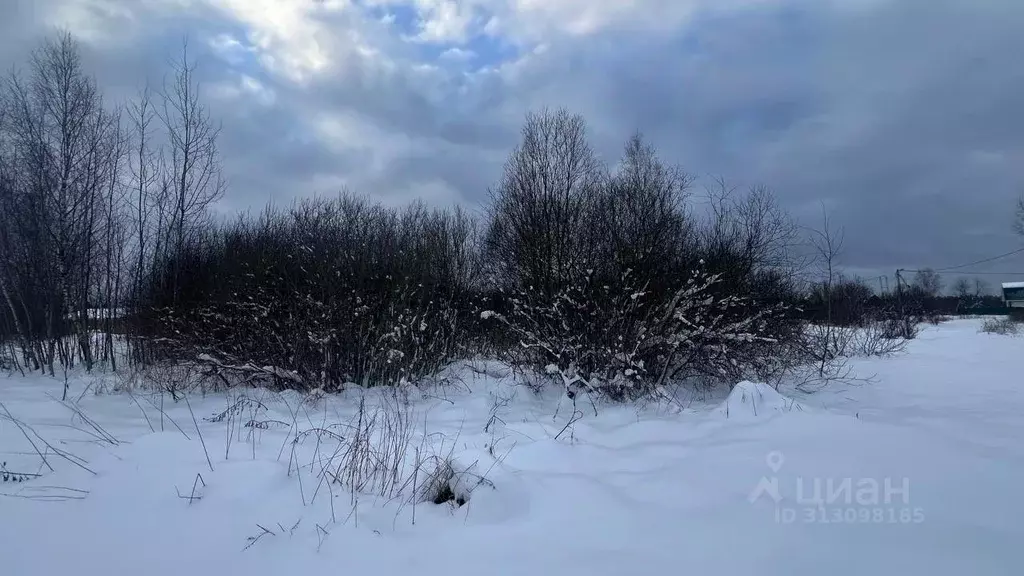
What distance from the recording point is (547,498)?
3158mm

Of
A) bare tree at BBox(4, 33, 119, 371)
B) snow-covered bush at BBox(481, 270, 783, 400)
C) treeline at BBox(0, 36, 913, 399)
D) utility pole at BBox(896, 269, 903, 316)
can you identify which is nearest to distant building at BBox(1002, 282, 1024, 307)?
utility pole at BBox(896, 269, 903, 316)

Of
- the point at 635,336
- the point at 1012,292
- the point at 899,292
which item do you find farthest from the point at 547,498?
the point at 1012,292

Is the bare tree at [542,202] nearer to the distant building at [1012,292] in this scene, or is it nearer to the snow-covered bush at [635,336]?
the snow-covered bush at [635,336]

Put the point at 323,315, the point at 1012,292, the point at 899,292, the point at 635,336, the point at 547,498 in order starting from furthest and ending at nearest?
the point at 1012,292
the point at 899,292
the point at 323,315
the point at 635,336
the point at 547,498

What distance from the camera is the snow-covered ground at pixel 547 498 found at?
2.48 metres

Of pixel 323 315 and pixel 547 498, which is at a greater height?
pixel 323 315

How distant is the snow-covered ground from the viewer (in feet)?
8.14

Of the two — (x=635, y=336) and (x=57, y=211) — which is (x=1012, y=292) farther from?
(x=57, y=211)

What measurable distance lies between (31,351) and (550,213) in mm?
10733

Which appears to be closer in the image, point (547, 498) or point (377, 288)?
point (547, 498)

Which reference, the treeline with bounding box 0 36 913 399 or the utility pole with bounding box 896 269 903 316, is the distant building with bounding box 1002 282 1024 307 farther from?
the treeline with bounding box 0 36 913 399

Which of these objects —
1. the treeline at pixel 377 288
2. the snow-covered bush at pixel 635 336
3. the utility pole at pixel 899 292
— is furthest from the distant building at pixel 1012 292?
the snow-covered bush at pixel 635 336

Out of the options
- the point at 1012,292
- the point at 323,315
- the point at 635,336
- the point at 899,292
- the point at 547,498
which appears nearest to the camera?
the point at 547,498

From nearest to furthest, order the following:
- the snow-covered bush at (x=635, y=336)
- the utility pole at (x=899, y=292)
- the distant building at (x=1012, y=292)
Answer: the snow-covered bush at (x=635, y=336), the utility pole at (x=899, y=292), the distant building at (x=1012, y=292)
